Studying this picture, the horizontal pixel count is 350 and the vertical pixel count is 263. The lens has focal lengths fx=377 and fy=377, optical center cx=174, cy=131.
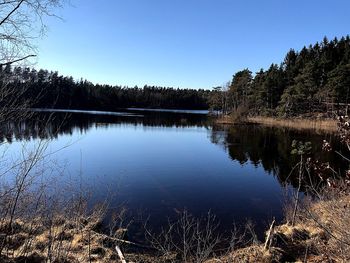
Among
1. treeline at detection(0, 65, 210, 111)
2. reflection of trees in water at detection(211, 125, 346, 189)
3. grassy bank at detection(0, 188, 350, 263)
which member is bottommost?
reflection of trees in water at detection(211, 125, 346, 189)

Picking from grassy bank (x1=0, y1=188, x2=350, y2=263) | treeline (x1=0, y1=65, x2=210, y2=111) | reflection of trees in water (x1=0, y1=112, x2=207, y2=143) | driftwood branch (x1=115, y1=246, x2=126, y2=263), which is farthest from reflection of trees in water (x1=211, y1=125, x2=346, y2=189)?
treeline (x1=0, y1=65, x2=210, y2=111)

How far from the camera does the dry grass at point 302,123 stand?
56375mm

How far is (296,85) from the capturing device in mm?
65438

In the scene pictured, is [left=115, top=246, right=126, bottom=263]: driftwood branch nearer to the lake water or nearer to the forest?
the lake water

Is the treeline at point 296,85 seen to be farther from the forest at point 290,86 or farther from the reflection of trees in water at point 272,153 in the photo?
the reflection of trees in water at point 272,153

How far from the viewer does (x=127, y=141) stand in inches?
1572

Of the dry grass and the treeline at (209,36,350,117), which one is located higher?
the treeline at (209,36,350,117)

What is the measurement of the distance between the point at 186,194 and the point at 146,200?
2473 millimetres

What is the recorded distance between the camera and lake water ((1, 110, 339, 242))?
52.5ft

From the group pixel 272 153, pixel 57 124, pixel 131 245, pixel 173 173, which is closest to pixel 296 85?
pixel 272 153

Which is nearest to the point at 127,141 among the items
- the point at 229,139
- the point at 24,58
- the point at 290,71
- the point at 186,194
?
the point at 229,139

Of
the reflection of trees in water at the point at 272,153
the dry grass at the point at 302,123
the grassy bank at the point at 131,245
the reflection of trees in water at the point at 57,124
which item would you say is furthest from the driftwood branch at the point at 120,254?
the dry grass at the point at 302,123

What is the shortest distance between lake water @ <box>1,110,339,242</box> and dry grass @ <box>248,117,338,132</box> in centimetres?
1742

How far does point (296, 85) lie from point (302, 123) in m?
6.91
